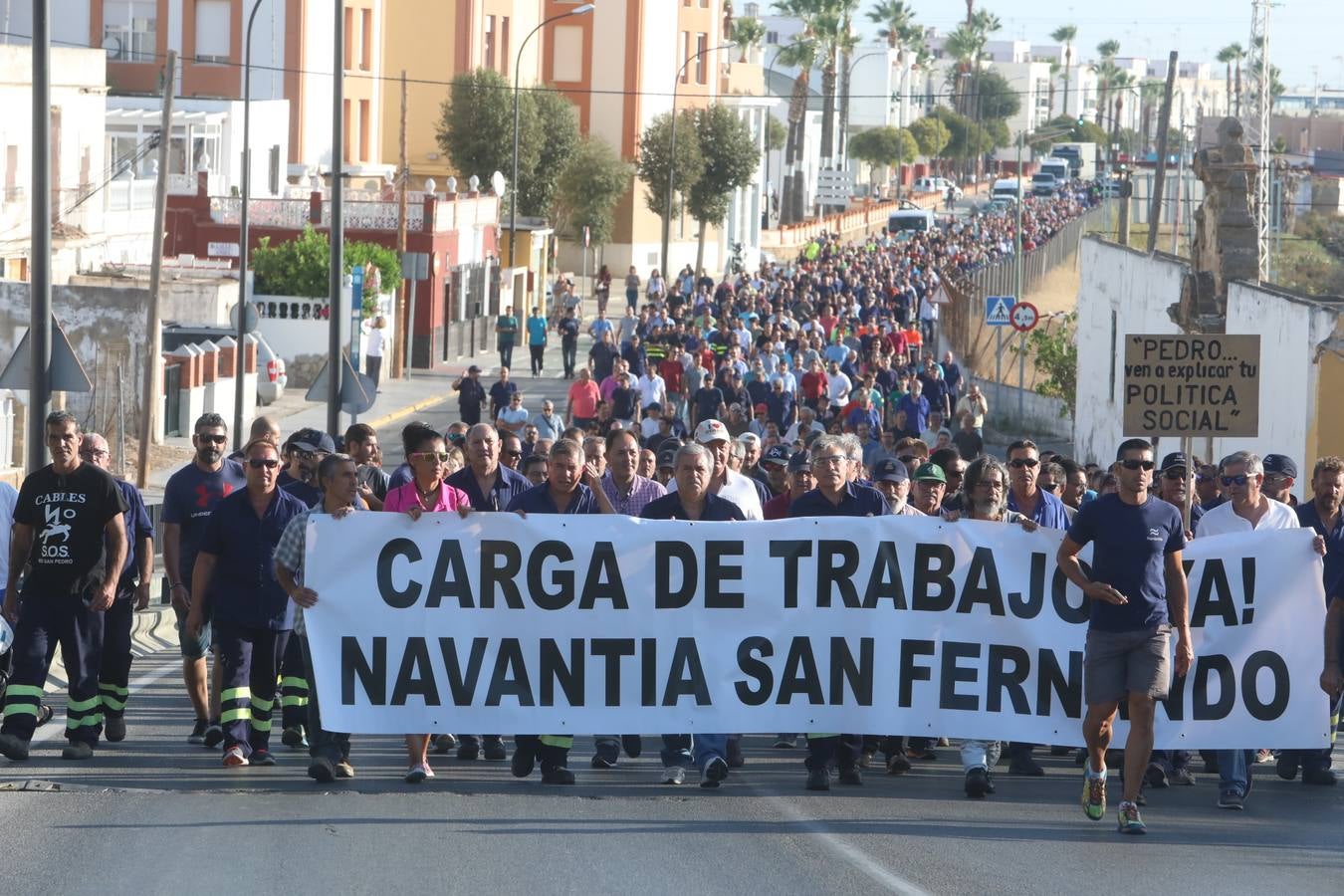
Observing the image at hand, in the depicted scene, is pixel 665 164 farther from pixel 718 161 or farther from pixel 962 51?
pixel 962 51

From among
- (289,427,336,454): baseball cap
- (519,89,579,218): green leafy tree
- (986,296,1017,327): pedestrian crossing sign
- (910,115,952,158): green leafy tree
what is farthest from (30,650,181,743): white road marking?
(910,115,952,158): green leafy tree

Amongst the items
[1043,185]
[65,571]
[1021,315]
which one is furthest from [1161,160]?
[1043,185]

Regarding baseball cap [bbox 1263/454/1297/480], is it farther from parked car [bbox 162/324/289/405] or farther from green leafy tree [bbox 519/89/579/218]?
green leafy tree [bbox 519/89/579/218]

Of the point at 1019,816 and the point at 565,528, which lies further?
the point at 565,528

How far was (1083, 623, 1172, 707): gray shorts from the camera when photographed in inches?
371

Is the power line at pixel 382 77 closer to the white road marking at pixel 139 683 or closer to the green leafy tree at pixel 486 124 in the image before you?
the green leafy tree at pixel 486 124

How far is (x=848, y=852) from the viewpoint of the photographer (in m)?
8.78

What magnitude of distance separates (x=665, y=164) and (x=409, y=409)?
39951 mm

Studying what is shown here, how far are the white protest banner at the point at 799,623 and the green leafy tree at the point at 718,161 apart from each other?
72439mm

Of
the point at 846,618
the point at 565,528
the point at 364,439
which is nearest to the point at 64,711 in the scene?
the point at 364,439

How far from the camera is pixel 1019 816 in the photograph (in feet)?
32.1

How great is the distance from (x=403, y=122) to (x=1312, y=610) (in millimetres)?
40893

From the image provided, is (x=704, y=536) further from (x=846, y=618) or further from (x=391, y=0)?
(x=391, y=0)

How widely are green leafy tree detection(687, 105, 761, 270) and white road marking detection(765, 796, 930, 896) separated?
7336cm
